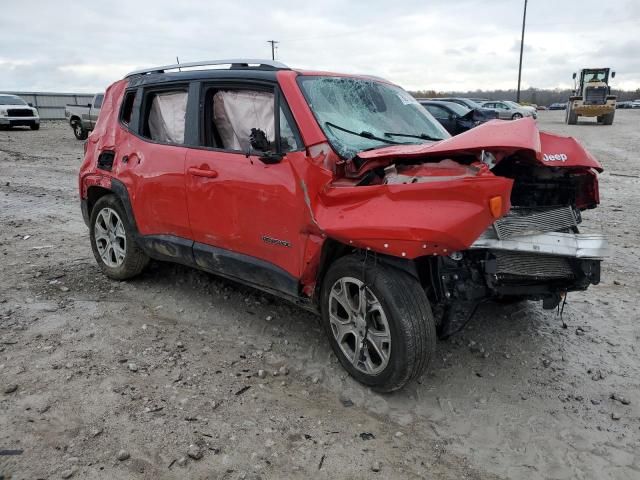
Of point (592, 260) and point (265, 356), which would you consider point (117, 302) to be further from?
point (592, 260)

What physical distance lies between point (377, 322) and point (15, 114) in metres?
27.1

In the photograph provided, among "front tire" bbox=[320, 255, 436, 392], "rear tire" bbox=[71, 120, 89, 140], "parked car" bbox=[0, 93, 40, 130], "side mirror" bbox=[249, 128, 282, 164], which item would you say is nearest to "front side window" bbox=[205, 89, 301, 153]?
"side mirror" bbox=[249, 128, 282, 164]

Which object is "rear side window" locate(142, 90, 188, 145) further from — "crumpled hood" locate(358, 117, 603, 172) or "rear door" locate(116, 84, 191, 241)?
"crumpled hood" locate(358, 117, 603, 172)

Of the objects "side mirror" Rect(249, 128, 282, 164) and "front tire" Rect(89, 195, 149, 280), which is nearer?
"side mirror" Rect(249, 128, 282, 164)

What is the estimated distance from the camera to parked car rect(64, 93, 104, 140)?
19656 millimetres

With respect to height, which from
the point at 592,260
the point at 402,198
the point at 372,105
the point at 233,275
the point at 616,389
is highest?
the point at 372,105

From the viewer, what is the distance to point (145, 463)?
257 cm

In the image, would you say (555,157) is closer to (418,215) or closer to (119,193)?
(418,215)

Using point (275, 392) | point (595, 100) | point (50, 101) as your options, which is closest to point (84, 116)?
point (275, 392)

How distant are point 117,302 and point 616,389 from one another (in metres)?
3.81

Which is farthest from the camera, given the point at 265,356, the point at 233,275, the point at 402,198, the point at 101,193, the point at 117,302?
the point at 101,193

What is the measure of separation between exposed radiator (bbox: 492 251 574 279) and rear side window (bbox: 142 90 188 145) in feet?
8.41

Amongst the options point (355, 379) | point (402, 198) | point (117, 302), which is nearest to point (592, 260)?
point (402, 198)

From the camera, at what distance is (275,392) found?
126 inches
